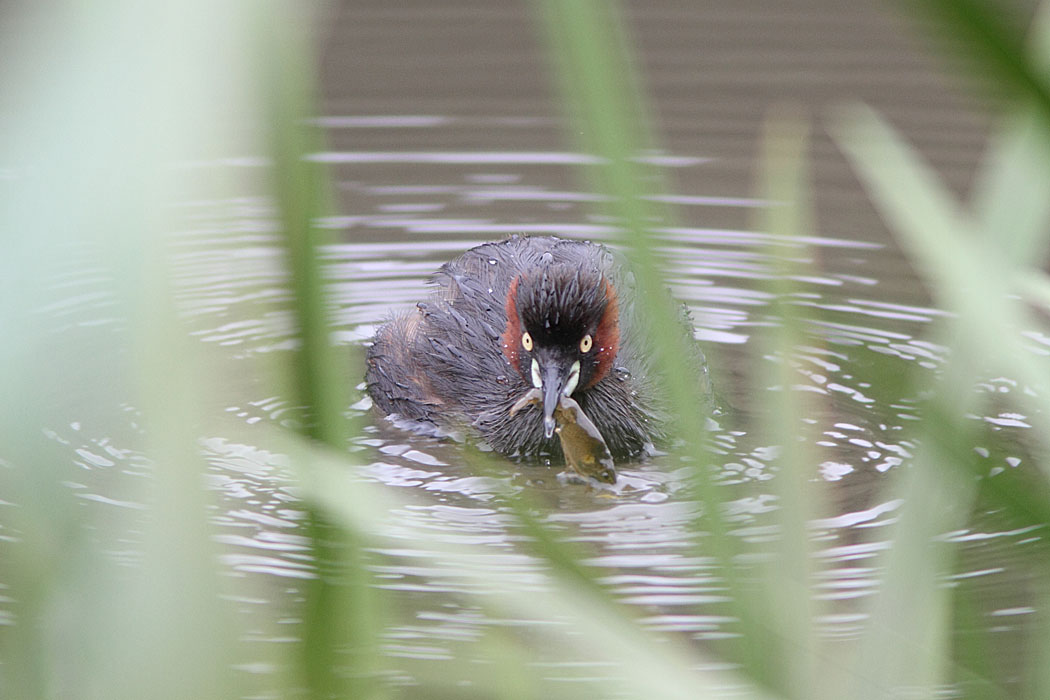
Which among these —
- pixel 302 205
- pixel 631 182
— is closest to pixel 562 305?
pixel 631 182

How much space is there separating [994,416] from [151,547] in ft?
13.3

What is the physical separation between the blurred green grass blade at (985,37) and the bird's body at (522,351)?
2965 millimetres

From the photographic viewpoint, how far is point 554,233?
225 inches

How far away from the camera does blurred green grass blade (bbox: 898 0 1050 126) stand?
0.70m

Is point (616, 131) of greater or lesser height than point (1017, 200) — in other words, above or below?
below

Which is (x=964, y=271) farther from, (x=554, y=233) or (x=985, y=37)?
(x=554, y=233)

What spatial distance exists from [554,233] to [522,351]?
1.53m

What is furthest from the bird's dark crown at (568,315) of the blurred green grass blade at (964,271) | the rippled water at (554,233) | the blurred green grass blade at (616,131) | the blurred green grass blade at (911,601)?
the blurred green grass blade at (616,131)

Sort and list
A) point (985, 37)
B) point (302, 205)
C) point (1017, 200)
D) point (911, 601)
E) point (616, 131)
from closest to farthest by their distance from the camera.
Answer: point (302, 205), point (985, 37), point (616, 131), point (911, 601), point (1017, 200)

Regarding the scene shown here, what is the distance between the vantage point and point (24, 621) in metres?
0.75

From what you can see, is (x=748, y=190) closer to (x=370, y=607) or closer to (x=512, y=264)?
(x=512, y=264)

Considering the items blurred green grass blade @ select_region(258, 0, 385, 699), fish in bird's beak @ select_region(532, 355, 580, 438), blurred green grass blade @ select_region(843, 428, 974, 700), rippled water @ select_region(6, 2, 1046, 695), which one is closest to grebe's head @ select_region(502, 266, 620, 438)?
fish in bird's beak @ select_region(532, 355, 580, 438)

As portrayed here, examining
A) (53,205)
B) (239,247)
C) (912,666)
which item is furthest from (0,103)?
(239,247)

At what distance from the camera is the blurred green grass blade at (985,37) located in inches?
27.5
